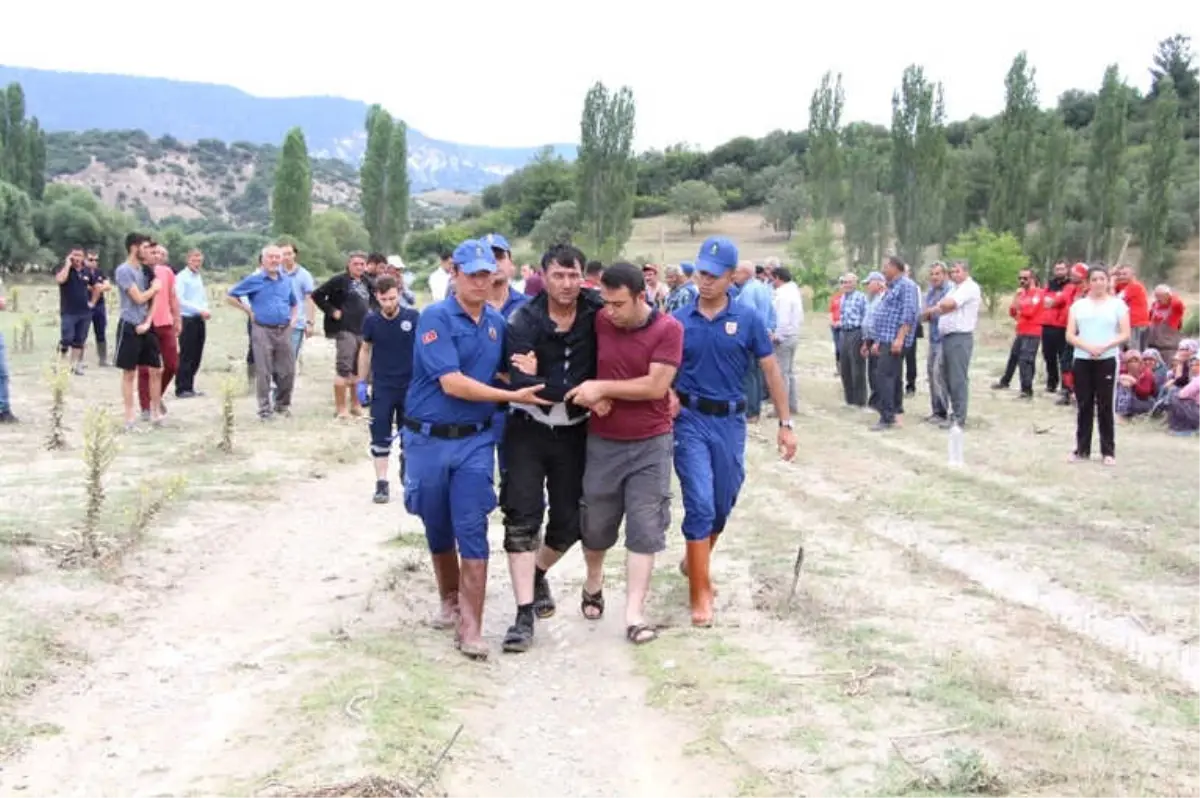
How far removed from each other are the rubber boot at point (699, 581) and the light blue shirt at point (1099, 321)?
6124 millimetres

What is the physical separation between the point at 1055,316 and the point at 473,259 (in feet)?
40.6

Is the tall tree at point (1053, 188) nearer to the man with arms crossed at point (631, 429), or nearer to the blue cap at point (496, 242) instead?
the blue cap at point (496, 242)

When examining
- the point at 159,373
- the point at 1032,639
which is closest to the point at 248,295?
the point at 159,373

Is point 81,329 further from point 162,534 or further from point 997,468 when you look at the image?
point 997,468

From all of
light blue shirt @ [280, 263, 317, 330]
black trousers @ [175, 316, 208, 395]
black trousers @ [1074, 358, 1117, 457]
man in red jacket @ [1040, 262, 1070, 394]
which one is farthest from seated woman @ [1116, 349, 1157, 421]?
black trousers @ [175, 316, 208, 395]

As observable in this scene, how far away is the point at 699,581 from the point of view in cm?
606

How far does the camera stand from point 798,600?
645 centimetres

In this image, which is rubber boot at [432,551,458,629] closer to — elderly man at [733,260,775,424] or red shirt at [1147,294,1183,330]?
elderly man at [733,260,775,424]

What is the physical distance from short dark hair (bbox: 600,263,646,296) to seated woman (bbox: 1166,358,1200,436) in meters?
9.94

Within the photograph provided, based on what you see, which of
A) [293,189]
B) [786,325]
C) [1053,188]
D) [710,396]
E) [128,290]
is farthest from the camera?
[293,189]

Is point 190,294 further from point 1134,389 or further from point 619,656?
point 1134,389

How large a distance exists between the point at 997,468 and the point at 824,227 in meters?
38.0

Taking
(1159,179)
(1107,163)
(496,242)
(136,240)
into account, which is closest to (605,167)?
(1107,163)

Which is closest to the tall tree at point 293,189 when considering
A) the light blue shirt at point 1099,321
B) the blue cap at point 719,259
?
the light blue shirt at point 1099,321
